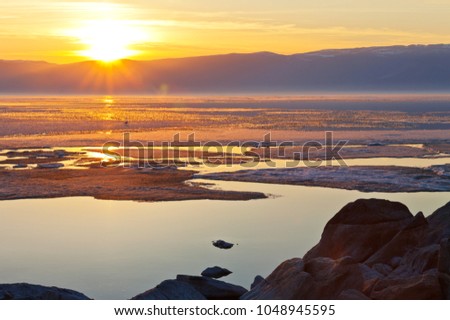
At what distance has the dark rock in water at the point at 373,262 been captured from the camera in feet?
29.2

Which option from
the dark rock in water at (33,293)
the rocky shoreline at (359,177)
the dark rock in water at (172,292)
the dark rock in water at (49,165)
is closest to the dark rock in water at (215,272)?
the dark rock in water at (172,292)

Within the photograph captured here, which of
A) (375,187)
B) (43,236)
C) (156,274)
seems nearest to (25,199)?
(43,236)

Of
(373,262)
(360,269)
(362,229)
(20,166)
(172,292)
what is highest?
(362,229)

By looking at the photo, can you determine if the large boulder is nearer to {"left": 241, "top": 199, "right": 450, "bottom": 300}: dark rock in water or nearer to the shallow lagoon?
{"left": 241, "top": 199, "right": 450, "bottom": 300}: dark rock in water

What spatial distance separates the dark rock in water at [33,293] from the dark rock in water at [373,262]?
8.01 feet

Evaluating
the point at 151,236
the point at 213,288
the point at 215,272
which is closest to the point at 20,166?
the point at 151,236

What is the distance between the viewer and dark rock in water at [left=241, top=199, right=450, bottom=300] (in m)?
→ 8.91

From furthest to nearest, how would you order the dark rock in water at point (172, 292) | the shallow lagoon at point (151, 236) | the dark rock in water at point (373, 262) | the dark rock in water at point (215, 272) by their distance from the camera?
the shallow lagoon at point (151, 236) < the dark rock in water at point (215, 272) < the dark rock in water at point (172, 292) < the dark rock in water at point (373, 262)

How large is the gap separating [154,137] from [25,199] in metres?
16.0

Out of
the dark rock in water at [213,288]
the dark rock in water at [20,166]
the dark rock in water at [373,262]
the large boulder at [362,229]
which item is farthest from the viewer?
the dark rock in water at [20,166]

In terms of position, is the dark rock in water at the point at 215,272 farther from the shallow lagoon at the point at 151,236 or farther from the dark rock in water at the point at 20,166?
the dark rock in water at the point at 20,166

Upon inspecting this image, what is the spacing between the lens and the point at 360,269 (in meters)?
9.74

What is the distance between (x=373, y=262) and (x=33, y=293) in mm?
4753

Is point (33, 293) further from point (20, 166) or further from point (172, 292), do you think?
point (20, 166)
